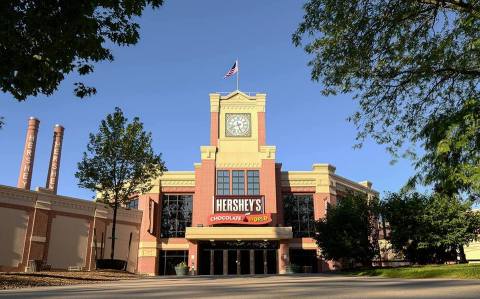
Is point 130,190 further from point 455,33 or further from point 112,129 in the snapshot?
point 455,33

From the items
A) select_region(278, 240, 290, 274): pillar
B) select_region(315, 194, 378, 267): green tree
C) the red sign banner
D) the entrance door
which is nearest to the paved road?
select_region(315, 194, 378, 267): green tree

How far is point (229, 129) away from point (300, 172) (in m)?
8.48

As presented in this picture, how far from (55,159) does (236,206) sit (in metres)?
26.4

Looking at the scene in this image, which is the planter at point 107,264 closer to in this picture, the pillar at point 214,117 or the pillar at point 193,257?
the pillar at point 193,257

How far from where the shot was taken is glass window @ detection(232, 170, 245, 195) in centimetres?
4322

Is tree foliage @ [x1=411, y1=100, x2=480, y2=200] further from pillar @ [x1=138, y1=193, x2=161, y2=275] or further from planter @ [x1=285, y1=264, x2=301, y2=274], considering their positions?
pillar @ [x1=138, y1=193, x2=161, y2=275]

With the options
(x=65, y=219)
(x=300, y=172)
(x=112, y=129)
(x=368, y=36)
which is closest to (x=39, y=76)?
(x=368, y=36)

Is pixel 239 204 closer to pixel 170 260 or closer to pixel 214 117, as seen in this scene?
pixel 170 260

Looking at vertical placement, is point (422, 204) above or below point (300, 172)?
below

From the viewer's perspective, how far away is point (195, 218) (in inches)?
1689

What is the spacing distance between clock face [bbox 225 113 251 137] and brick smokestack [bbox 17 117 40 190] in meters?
23.0

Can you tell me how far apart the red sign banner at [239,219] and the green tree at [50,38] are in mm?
30891

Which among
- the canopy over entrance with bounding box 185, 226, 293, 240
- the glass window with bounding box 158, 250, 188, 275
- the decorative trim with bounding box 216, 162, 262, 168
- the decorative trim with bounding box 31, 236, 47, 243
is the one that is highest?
the decorative trim with bounding box 216, 162, 262, 168

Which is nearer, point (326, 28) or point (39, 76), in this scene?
point (39, 76)
